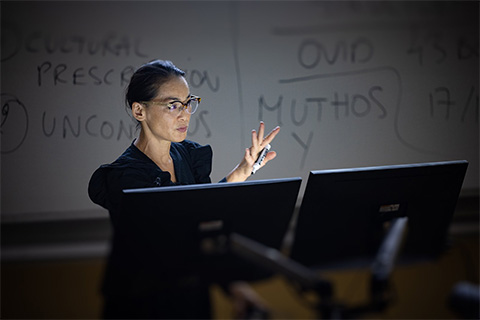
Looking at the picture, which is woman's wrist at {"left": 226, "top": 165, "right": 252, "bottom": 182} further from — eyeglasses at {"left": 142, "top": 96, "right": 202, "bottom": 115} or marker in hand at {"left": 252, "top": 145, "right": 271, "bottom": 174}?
eyeglasses at {"left": 142, "top": 96, "right": 202, "bottom": 115}

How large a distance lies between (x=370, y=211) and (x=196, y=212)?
0.40 metres

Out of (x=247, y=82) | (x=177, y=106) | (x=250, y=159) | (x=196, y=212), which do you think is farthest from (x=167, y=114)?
(x=247, y=82)

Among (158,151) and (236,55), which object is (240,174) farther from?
(236,55)

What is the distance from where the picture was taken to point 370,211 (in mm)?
1305

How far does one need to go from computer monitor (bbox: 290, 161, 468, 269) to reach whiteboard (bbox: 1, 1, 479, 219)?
1.79 feet

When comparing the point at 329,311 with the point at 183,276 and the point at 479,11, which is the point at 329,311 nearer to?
the point at 183,276

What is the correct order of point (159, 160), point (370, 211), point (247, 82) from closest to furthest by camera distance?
point (370, 211)
point (159, 160)
point (247, 82)

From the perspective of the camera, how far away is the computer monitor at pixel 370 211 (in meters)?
1.27

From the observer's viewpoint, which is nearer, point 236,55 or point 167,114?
point 167,114

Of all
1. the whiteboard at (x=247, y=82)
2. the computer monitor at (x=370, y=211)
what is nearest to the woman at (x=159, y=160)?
the whiteboard at (x=247, y=82)

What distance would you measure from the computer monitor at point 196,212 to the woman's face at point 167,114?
45 centimetres

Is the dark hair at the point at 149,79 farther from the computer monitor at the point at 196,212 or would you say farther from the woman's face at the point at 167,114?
the computer monitor at the point at 196,212

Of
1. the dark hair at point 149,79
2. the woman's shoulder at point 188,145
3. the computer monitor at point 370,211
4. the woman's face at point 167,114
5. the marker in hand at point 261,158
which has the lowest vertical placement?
the computer monitor at point 370,211

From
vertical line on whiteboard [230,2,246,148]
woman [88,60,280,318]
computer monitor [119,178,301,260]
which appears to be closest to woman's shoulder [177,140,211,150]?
woman [88,60,280,318]
